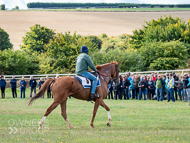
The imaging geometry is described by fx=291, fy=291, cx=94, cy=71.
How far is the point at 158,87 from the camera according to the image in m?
22.6

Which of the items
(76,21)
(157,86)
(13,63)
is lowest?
(13,63)

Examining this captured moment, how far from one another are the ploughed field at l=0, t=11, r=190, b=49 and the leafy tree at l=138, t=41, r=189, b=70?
43342 mm

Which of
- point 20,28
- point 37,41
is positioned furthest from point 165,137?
point 20,28

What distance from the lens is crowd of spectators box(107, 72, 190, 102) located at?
2188cm

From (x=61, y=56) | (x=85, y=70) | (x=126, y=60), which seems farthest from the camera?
(x=61, y=56)

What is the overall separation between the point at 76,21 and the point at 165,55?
56548 mm

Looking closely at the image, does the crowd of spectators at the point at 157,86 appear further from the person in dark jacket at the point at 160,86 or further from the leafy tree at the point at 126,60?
the leafy tree at the point at 126,60

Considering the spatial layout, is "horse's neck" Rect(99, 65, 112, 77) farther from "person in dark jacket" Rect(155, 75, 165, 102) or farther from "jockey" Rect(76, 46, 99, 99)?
"person in dark jacket" Rect(155, 75, 165, 102)

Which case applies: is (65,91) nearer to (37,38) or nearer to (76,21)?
(37,38)

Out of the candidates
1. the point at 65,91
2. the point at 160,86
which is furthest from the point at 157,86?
the point at 65,91

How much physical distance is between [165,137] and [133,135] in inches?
37.9

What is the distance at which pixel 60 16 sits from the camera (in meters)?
94.9

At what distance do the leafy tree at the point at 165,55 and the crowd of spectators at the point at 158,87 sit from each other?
1472 centimetres

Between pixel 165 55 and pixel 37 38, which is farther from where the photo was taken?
pixel 37 38
